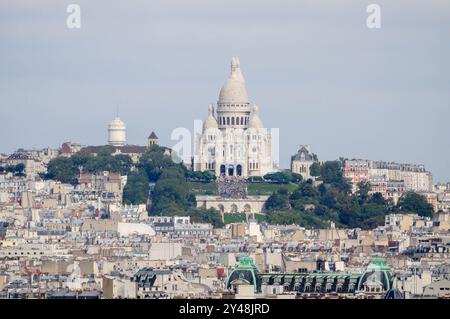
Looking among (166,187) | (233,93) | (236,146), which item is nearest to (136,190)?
(166,187)

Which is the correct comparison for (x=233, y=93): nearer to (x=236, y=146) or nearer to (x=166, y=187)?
(x=236, y=146)
